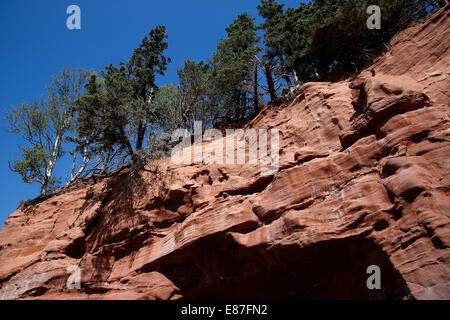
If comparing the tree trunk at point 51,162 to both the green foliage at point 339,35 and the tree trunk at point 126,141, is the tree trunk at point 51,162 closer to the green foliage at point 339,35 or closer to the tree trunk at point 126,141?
the tree trunk at point 126,141

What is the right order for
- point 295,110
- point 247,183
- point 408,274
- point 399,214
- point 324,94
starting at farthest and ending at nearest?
point 295,110 → point 324,94 → point 247,183 → point 399,214 → point 408,274

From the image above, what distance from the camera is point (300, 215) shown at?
332 inches

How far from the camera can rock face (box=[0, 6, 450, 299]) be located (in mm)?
7078

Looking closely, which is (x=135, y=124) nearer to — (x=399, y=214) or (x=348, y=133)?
(x=348, y=133)

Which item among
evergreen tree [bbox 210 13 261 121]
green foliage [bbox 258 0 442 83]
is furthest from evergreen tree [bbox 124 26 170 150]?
green foliage [bbox 258 0 442 83]

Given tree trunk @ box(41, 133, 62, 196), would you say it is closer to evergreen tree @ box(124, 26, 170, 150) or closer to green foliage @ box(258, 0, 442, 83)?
evergreen tree @ box(124, 26, 170, 150)

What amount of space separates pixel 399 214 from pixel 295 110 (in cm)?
663

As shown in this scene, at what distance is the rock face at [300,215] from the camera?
23.2 ft

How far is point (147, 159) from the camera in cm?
1455

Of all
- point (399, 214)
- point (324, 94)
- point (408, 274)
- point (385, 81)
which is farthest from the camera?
point (324, 94)

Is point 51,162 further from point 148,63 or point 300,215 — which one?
point 300,215

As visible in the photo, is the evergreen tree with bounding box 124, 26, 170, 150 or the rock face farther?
the evergreen tree with bounding box 124, 26, 170, 150

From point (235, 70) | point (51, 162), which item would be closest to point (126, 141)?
point (235, 70)

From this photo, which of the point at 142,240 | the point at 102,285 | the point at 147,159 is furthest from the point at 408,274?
the point at 147,159
